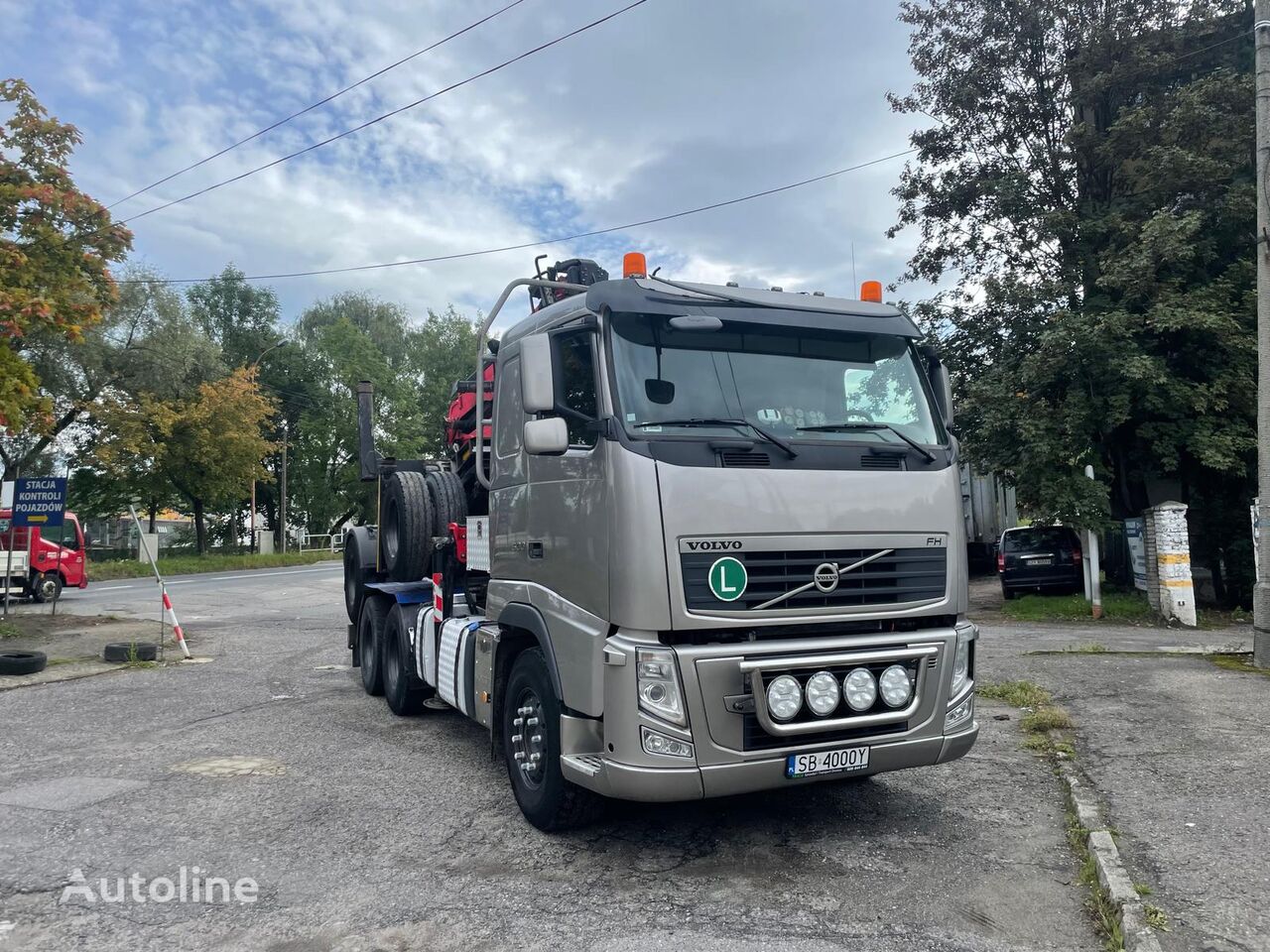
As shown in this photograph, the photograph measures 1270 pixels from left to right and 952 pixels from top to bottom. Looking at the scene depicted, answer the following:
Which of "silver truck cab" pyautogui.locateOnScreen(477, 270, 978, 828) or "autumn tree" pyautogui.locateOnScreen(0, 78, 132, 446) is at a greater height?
"autumn tree" pyautogui.locateOnScreen(0, 78, 132, 446)

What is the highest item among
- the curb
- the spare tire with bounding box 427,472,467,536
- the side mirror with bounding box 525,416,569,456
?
the side mirror with bounding box 525,416,569,456

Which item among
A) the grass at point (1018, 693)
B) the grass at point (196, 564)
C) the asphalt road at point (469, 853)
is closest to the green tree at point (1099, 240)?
the grass at point (1018, 693)

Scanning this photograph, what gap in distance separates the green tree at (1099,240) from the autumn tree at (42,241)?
1524 centimetres

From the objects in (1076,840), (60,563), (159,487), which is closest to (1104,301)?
(1076,840)

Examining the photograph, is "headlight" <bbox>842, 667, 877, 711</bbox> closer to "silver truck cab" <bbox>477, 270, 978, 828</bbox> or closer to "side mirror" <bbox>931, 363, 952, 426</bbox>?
"silver truck cab" <bbox>477, 270, 978, 828</bbox>

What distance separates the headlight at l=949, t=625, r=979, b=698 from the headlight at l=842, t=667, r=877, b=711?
1.91 ft

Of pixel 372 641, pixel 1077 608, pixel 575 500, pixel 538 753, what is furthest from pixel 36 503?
pixel 1077 608

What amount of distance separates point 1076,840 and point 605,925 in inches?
102

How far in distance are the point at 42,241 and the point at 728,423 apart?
39.3ft

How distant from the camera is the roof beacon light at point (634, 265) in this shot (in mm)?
5262

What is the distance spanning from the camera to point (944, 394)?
559 cm

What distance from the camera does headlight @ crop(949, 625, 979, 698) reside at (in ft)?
16.8

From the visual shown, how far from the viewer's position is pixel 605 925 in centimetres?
412

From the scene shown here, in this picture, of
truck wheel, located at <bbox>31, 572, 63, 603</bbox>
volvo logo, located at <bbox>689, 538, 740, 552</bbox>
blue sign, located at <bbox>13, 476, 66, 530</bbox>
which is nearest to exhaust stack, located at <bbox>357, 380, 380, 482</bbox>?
volvo logo, located at <bbox>689, 538, 740, 552</bbox>
